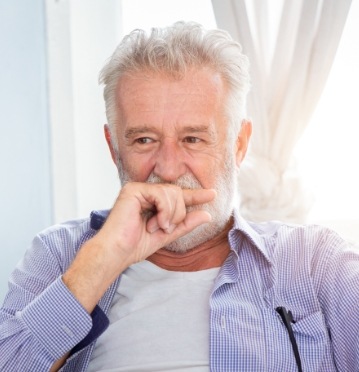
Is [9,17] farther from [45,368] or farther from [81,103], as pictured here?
[45,368]

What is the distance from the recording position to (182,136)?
70.1 inches

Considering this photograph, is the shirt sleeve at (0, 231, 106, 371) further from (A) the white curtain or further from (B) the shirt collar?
(A) the white curtain

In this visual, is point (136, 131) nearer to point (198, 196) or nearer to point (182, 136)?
point (182, 136)

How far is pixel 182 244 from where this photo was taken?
183 cm

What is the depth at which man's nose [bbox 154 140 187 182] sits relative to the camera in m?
1.73

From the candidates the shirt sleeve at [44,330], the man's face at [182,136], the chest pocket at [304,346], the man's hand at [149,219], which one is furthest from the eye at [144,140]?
the chest pocket at [304,346]

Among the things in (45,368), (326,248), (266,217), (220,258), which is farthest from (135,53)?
(266,217)

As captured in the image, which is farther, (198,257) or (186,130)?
(198,257)

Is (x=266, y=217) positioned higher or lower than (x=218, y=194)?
lower

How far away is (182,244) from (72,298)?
0.37 metres

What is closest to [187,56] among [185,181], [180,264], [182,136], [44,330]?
[182,136]

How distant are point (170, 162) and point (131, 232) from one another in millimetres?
202

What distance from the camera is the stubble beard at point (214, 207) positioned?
178 centimetres

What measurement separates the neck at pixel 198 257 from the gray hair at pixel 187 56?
11.2 inches
